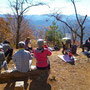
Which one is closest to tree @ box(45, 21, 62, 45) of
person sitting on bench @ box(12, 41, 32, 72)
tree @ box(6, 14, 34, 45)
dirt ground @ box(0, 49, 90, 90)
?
tree @ box(6, 14, 34, 45)

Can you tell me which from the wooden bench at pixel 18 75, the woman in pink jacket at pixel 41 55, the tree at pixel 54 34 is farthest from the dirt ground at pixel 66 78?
the tree at pixel 54 34

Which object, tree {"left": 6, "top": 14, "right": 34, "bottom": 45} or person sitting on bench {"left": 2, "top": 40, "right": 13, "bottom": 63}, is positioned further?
tree {"left": 6, "top": 14, "right": 34, "bottom": 45}

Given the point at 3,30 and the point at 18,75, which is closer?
the point at 18,75

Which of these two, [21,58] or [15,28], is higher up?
[21,58]

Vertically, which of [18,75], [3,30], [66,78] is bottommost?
[66,78]

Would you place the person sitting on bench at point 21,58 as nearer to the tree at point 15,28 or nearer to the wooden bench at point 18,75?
the wooden bench at point 18,75

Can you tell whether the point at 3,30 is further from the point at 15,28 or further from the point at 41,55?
the point at 41,55

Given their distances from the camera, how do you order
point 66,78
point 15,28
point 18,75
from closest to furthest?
point 18,75
point 66,78
point 15,28

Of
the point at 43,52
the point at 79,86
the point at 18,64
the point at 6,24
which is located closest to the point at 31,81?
the point at 18,64

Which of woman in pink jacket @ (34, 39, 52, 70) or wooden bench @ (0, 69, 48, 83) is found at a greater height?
woman in pink jacket @ (34, 39, 52, 70)

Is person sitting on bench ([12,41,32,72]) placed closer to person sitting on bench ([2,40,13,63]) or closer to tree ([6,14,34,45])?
person sitting on bench ([2,40,13,63])

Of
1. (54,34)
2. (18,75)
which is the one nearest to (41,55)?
(18,75)

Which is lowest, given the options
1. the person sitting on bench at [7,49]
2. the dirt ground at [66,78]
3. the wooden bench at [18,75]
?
the dirt ground at [66,78]

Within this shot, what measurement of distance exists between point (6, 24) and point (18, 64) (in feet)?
55.8
